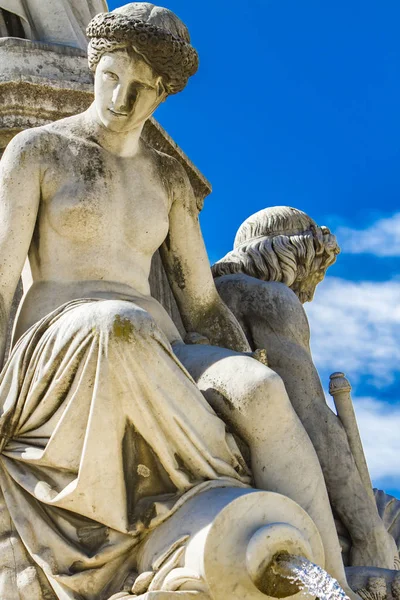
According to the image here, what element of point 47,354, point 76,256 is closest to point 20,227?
point 76,256

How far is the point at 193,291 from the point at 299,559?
1922 millimetres

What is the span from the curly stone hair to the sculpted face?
0.13 ft

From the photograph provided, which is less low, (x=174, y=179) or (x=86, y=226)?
(x=174, y=179)

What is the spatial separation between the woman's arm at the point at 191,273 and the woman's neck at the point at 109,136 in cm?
36

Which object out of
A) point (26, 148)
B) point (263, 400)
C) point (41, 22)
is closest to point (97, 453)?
point (263, 400)

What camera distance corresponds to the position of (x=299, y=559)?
564cm

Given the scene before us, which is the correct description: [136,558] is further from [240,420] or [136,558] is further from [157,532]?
[240,420]

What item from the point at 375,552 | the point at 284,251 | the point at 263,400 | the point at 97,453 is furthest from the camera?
the point at 284,251

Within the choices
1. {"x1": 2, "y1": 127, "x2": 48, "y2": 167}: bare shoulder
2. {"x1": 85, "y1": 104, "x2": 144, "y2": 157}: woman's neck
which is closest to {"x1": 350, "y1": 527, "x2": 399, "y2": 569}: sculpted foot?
{"x1": 85, "y1": 104, "x2": 144, "y2": 157}: woman's neck

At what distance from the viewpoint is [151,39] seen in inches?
258

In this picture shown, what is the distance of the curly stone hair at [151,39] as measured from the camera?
6.56 m

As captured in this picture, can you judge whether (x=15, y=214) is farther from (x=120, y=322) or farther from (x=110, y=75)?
(x=120, y=322)

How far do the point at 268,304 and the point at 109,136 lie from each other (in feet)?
5.70

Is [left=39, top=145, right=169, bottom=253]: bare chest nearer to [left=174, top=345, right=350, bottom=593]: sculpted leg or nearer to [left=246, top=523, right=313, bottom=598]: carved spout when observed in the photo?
[left=174, top=345, right=350, bottom=593]: sculpted leg
